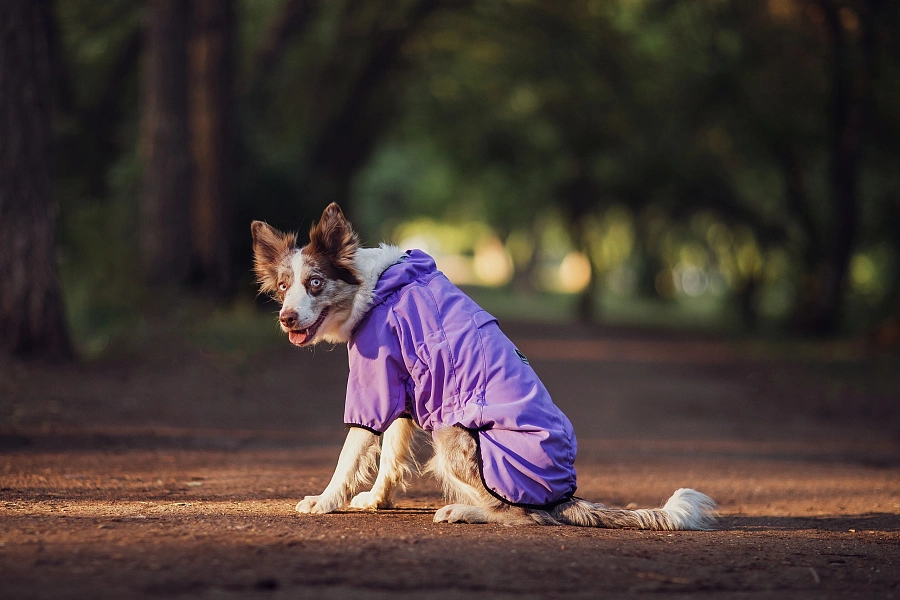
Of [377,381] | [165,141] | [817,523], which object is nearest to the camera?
[377,381]

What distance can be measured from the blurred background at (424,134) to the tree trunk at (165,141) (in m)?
0.04

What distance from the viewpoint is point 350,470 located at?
6.50 m

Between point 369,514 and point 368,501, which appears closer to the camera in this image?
point 369,514

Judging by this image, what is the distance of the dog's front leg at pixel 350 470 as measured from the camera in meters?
6.48

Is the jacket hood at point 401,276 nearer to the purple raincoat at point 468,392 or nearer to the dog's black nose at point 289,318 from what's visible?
the purple raincoat at point 468,392

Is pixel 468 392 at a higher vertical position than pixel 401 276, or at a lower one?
lower

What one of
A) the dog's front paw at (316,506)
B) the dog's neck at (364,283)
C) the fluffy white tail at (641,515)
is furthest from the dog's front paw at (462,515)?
the dog's neck at (364,283)

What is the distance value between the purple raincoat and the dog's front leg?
0.14 meters

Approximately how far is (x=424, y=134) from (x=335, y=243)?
35852mm

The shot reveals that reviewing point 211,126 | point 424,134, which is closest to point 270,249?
point 211,126

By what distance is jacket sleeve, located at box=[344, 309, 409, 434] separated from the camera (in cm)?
636

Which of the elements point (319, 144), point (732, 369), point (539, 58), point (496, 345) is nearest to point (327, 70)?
point (319, 144)

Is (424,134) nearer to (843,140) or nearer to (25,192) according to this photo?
(843,140)

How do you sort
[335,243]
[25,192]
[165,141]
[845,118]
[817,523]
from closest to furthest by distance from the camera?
[335,243], [817,523], [25,192], [165,141], [845,118]
